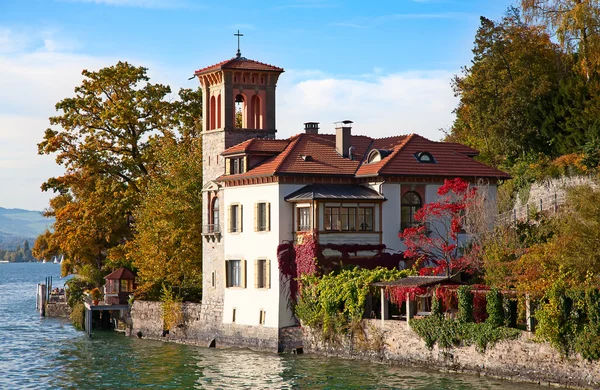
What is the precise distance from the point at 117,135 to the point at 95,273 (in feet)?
34.0

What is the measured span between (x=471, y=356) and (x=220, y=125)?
20.5 meters

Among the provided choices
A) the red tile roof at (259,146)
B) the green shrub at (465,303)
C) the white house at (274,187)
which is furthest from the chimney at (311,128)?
the green shrub at (465,303)

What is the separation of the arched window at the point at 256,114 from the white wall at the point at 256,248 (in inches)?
163

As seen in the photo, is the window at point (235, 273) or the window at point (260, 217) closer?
the window at point (260, 217)

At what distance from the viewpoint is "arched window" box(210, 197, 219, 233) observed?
57.0 metres

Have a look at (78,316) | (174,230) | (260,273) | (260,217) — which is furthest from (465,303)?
(78,316)

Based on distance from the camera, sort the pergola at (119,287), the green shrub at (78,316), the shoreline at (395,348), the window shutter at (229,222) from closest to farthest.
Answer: the shoreline at (395,348)
the window shutter at (229,222)
the pergola at (119,287)
the green shrub at (78,316)

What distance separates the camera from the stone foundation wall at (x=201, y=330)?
52406 millimetres

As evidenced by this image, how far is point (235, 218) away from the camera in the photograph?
181ft

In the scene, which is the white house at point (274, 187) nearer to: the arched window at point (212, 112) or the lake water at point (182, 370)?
the arched window at point (212, 112)

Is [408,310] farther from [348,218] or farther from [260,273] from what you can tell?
[260,273]

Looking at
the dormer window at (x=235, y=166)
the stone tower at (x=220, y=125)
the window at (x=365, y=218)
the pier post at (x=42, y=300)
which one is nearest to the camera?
the window at (x=365, y=218)

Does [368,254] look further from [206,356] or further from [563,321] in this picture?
[563,321]

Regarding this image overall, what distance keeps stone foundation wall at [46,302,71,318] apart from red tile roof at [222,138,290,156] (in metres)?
31.3
